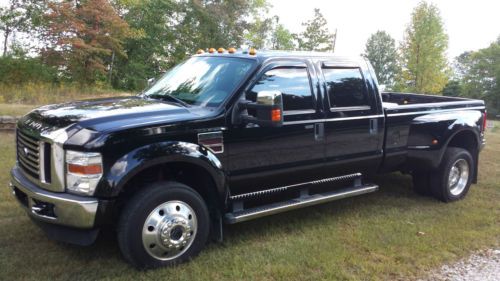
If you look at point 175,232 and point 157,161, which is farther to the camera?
point 175,232

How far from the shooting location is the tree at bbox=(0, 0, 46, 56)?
80.4 ft

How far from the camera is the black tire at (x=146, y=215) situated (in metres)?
3.61

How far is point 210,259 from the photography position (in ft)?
13.3

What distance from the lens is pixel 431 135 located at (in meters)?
5.89

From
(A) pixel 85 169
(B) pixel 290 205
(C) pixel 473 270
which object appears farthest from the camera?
(B) pixel 290 205

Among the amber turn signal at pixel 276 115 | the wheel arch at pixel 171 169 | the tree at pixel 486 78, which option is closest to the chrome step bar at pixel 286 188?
the wheel arch at pixel 171 169

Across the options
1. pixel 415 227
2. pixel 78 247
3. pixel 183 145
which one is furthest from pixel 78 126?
pixel 415 227

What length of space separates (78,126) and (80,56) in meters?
18.8

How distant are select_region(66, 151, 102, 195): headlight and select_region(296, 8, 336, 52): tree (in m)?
39.2

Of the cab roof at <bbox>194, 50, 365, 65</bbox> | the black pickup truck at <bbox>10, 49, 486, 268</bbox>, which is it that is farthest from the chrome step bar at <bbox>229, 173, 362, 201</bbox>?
the cab roof at <bbox>194, 50, 365, 65</bbox>

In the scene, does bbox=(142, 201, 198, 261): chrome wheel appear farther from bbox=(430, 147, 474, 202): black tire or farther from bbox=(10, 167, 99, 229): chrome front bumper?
bbox=(430, 147, 474, 202): black tire

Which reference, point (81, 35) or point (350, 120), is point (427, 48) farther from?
point (350, 120)

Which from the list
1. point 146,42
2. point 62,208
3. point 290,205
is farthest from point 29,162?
point 146,42

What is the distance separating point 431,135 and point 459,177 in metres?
0.98
